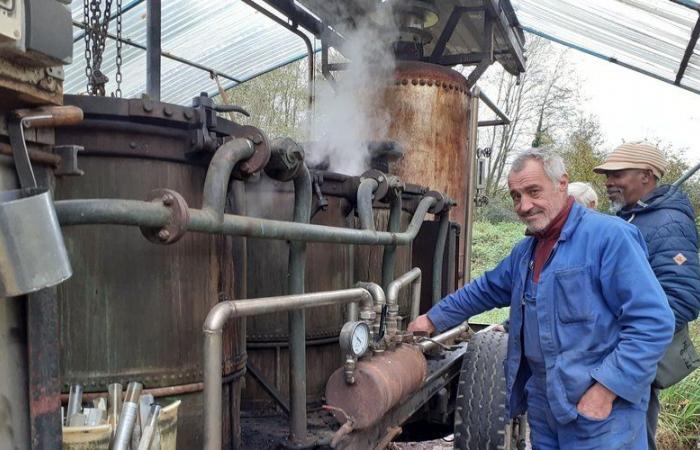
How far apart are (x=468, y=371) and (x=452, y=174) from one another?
9.97 feet

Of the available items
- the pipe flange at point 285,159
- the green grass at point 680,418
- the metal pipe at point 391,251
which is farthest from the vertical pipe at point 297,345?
the green grass at point 680,418

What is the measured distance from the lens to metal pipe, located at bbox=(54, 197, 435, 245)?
1438 mm

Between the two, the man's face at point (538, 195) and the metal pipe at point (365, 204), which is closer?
the man's face at point (538, 195)

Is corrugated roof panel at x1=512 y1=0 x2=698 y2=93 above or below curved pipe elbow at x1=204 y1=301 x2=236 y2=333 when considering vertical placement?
above

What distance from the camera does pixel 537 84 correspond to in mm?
26500

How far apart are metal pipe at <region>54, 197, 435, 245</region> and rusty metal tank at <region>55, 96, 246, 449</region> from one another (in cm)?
25

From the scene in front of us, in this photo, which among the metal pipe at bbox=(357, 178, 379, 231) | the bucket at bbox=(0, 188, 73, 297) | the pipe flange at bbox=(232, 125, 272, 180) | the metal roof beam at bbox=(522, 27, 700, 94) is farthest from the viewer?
the metal roof beam at bbox=(522, 27, 700, 94)

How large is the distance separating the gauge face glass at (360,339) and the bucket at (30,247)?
135 centimetres

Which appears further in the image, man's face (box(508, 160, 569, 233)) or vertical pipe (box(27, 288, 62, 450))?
man's face (box(508, 160, 569, 233))

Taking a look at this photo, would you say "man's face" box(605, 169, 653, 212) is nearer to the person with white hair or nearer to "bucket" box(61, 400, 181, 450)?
the person with white hair

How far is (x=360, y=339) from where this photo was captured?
98.2 inches

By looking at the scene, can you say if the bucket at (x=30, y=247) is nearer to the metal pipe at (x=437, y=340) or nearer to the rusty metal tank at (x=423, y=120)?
the metal pipe at (x=437, y=340)

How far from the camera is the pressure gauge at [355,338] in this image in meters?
2.39

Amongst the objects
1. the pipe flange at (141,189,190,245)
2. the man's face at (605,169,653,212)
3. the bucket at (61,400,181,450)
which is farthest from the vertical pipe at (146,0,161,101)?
the man's face at (605,169,653,212)
